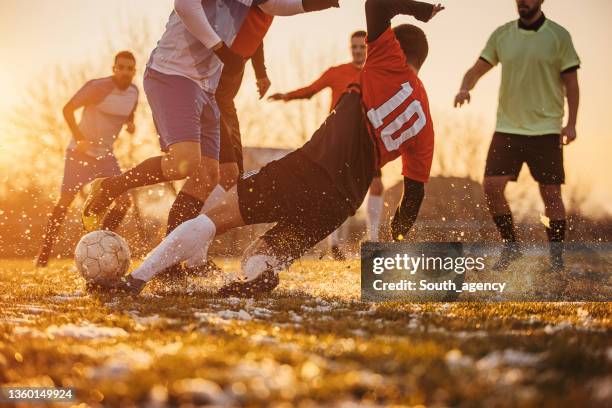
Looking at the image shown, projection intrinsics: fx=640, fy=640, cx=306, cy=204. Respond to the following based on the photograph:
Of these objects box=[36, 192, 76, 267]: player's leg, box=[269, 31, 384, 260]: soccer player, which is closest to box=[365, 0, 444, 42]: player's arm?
box=[269, 31, 384, 260]: soccer player

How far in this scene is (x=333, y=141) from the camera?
4.30m

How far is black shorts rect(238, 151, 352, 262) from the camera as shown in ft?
13.8

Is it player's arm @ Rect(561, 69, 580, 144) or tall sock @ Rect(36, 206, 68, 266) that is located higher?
player's arm @ Rect(561, 69, 580, 144)

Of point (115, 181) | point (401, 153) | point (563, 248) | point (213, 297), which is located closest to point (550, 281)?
point (563, 248)

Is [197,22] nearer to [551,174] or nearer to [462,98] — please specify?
[462,98]

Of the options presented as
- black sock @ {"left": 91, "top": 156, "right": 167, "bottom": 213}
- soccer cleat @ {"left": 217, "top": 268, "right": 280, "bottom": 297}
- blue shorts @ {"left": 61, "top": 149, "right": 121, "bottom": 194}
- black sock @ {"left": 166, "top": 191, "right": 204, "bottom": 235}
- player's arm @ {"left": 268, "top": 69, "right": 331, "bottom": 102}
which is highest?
player's arm @ {"left": 268, "top": 69, "right": 331, "bottom": 102}

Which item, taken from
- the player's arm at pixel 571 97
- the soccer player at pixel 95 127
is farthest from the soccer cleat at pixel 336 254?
the player's arm at pixel 571 97

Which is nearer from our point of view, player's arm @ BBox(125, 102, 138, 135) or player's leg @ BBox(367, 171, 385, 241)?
player's arm @ BBox(125, 102, 138, 135)

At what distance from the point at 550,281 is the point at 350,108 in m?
2.52

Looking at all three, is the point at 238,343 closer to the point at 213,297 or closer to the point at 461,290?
the point at 213,297

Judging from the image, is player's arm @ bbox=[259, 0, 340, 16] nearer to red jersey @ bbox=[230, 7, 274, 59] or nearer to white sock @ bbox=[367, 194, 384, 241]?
red jersey @ bbox=[230, 7, 274, 59]

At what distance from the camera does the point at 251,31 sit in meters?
5.46

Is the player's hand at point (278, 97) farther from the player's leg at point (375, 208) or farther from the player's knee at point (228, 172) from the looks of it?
the player's leg at point (375, 208)

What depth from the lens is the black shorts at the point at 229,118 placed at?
19.1 ft
